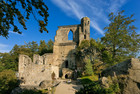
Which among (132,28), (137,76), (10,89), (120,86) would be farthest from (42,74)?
(132,28)

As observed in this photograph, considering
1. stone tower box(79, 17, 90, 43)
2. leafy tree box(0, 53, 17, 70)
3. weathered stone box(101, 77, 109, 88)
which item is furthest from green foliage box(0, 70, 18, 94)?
stone tower box(79, 17, 90, 43)

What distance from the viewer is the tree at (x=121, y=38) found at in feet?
37.2

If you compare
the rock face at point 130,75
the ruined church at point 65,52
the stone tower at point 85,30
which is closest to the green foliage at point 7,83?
the ruined church at point 65,52

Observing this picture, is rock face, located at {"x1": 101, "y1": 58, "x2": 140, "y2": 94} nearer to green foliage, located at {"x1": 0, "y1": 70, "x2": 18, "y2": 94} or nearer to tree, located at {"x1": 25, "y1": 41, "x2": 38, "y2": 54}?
green foliage, located at {"x1": 0, "y1": 70, "x2": 18, "y2": 94}

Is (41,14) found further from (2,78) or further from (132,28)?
(2,78)

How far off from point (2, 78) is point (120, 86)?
52.7 ft

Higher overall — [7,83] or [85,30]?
[85,30]

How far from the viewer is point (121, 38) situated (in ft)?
37.4

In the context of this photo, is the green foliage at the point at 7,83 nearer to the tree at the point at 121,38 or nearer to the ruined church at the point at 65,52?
the ruined church at the point at 65,52

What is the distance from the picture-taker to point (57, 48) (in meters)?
27.2

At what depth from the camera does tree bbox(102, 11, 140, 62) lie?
37.2 ft

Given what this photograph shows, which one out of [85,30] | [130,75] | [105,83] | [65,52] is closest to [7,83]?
[105,83]

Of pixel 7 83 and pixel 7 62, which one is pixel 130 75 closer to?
pixel 7 83

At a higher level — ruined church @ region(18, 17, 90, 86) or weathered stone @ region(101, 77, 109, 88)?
ruined church @ region(18, 17, 90, 86)
